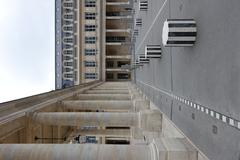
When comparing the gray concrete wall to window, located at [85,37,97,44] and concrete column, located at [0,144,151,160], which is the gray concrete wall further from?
window, located at [85,37,97,44]

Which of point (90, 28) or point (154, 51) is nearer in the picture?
point (154, 51)

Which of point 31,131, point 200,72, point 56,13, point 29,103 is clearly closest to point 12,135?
point 31,131

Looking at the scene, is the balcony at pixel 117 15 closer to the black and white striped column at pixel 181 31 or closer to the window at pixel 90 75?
the window at pixel 90 75

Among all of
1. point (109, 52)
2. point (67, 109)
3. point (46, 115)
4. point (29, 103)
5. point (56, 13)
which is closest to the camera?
point (46, 115)

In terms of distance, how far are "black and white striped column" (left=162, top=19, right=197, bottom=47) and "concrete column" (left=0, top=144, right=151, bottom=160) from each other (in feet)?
10.2

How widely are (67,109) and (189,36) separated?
38.4 feet

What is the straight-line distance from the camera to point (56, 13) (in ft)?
194

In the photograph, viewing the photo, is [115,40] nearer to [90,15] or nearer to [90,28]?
[90,28]

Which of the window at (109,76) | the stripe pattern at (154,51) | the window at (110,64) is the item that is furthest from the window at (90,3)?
A: the stripe pattern at (154,51)

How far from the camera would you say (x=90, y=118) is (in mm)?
13750

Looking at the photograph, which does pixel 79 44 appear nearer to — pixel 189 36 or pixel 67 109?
pixel 67 109

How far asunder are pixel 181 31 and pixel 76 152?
4.25 meters

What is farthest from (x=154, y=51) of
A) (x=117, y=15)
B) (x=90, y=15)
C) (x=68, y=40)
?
(x=68, y=40)

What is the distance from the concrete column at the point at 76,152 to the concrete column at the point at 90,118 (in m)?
5.01
